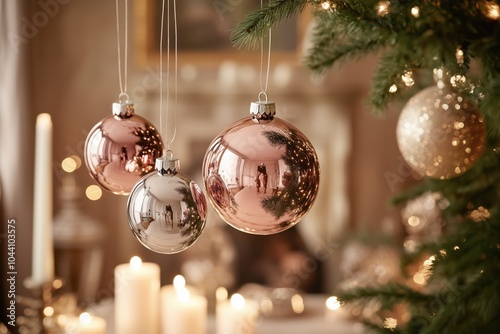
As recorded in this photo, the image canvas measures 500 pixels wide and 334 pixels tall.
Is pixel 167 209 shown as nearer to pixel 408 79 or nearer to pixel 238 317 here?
pixel 408 79

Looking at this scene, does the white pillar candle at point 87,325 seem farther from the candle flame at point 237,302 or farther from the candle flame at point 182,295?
the candle flame at point 237,302

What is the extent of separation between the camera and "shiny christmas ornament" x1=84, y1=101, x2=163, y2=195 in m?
0.73

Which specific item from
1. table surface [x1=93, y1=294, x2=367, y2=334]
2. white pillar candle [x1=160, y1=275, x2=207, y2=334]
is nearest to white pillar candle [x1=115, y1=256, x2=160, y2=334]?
white pillar candle [x1=160, y1=275, x2=207, y2=334]

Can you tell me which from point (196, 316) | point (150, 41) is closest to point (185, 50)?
point (150, 41)

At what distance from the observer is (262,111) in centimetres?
63

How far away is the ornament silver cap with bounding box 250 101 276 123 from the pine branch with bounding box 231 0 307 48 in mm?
58

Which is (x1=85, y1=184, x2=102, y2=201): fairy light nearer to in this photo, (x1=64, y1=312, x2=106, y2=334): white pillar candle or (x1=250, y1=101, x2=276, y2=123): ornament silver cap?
(x1=64, y1=312, x2=106, y2=334): white pillar candle

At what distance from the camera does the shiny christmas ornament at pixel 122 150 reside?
0.73 meters

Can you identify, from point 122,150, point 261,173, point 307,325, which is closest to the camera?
point 261,173

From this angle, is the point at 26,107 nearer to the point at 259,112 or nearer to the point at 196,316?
the point at 196,316

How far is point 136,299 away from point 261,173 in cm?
83

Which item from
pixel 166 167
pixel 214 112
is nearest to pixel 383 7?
pixel 166 167

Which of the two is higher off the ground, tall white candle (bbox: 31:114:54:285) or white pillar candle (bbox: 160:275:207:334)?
tall white candle (bbox: 31:114:54:285)

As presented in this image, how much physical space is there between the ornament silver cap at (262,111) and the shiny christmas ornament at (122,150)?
0.52 ft
